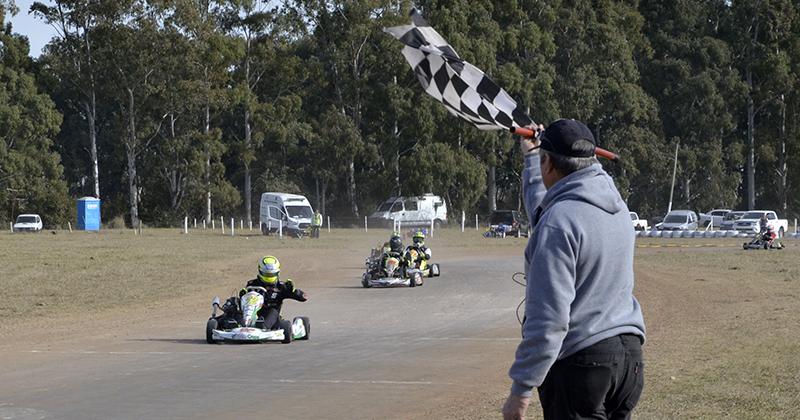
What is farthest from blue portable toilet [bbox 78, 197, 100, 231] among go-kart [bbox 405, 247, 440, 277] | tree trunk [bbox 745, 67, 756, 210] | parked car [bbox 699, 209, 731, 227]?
tree trunk [bbox 745, 67, 756, 210]

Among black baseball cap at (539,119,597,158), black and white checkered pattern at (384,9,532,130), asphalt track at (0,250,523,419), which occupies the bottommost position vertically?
asphalt track at (0,250,523,419)

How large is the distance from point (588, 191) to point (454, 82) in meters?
1.28

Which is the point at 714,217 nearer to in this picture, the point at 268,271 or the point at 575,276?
the point at 268,271

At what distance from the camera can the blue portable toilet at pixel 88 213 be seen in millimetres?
68625

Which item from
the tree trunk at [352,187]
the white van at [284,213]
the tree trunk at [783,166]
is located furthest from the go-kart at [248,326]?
the tree trunk at [783,166]

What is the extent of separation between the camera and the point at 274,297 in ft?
57.5

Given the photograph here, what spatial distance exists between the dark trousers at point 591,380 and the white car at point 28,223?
216 feet

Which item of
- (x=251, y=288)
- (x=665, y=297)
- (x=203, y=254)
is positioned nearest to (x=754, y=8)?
(x=203, y=254)

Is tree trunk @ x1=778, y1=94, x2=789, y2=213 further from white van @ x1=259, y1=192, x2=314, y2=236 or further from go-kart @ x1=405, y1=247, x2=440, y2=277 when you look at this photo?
go-kart @ x1=405, y1=247, x2=440, y2=277

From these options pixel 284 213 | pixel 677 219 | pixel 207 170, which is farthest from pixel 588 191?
pixel 207 170

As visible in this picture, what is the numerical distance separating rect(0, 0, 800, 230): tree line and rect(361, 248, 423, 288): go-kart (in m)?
42.5

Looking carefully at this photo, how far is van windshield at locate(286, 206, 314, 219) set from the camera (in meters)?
65.0

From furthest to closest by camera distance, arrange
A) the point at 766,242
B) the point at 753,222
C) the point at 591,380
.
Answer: the point at 753,222 → the point at 766,242 → the point at 591,380

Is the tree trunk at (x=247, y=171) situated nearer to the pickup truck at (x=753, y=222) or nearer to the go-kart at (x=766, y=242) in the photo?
the pickup truck at (x=753, y=222)
